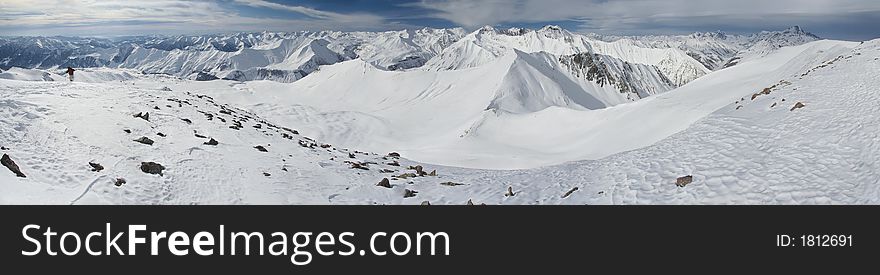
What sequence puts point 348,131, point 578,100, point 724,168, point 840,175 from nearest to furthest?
point 840,175, point 724,168, point 348,131, point 578,100

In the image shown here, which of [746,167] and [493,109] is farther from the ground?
[746,167]

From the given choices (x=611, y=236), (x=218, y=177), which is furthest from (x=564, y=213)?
(x=218, y=177)

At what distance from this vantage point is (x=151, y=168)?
52.5ft

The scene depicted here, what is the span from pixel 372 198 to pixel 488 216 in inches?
332

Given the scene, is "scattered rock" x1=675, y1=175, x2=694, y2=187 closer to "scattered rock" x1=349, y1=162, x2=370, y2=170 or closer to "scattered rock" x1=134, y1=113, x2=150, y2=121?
"scattered rock" x1=349, y1=162, x2=370, y2=170

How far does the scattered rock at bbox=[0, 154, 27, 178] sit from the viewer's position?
43.1 ft

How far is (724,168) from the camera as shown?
43.0 feet

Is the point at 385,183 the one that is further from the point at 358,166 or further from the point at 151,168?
the point at 151,168

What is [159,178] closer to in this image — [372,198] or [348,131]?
[372,198]

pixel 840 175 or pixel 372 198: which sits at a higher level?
pixel 840 175

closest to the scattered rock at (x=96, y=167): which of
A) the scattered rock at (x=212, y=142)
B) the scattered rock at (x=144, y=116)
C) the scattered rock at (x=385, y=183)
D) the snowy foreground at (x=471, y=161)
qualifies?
the snowy foreground at (x=471, y=161)

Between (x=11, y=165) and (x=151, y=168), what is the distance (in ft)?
12.0

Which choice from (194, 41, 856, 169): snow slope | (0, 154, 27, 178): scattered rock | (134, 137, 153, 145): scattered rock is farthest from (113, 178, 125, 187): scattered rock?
(194, 41, 856, 169): snow slope

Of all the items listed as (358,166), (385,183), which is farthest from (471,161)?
(385,183)
